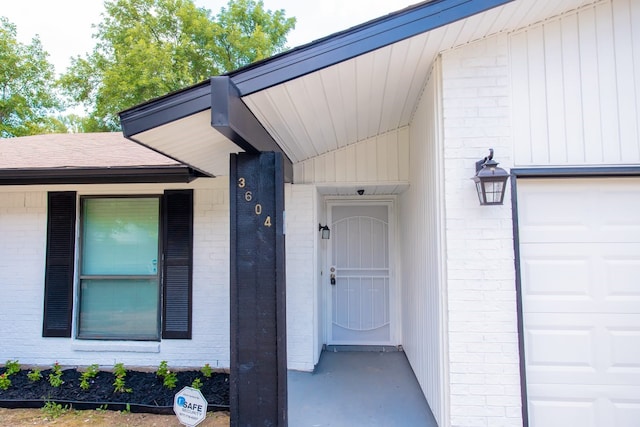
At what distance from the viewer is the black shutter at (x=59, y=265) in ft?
13.7

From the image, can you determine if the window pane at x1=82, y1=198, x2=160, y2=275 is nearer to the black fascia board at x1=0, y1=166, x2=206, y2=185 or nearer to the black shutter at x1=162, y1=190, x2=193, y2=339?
the black shutter at x1=162, y1=190, x2=193, y2=339

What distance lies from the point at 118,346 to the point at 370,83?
408 centimetres

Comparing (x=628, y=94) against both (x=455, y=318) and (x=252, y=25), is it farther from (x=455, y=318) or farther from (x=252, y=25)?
(x=252, y=25)

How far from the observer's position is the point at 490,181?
241 cm

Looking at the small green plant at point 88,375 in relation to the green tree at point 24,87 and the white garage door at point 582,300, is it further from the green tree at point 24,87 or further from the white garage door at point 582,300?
the green tree at point 24,87

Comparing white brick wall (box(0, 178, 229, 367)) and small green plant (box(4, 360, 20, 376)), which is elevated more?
white brick wall (box(0, 178, 229, 367))

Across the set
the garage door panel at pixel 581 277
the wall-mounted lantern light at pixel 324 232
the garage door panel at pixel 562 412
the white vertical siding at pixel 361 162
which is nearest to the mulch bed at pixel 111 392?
the wall-mounted lantern light at pixel 324 232

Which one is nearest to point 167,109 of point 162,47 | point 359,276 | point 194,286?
point 194,286

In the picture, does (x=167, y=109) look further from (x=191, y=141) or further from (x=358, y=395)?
(x=358, y=395)

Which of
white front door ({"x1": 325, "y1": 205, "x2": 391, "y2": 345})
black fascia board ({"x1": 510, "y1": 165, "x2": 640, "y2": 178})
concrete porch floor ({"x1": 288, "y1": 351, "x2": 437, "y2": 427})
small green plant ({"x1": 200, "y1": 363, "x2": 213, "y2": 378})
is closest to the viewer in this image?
black fascia board ({"x1": 510, "y1": 165, "x2": 640, "y2": 178})

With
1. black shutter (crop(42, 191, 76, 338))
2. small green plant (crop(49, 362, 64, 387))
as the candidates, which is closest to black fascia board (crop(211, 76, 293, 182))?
black shutter (crop(42, 191, 76, 338))

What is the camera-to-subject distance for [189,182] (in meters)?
4.05

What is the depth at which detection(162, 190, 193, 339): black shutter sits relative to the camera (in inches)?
162

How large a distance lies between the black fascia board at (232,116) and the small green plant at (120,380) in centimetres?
290
